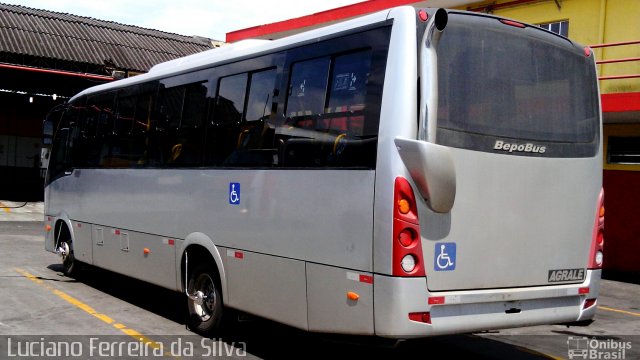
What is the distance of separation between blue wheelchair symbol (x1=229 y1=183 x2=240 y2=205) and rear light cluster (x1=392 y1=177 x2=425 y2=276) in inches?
91.2

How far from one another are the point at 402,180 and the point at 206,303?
3538 mm

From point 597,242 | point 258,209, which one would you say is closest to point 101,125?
point 258,209

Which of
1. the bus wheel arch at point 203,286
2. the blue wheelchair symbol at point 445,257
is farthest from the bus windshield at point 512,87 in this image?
the bus wheel arch at point 203,286

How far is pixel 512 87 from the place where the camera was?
6074 mm

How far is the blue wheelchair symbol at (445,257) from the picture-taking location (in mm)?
5504

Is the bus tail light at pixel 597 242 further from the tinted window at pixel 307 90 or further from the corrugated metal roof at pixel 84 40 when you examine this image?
the corrugated metal roof at pixel 84 40

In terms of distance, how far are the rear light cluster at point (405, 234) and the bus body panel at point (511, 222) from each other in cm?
8

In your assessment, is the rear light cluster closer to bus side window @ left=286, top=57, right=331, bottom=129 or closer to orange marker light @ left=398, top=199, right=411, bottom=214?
orange marker light @ left=398, top=199, right=411, bottom=214

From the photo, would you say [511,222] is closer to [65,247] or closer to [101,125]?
[101,125]

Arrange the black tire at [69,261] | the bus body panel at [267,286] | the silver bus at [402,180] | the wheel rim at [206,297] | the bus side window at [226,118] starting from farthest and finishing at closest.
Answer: the black tire at [69,261]
the wheel rim at [206,297]
the bus side window at [226,118]
the bus body panel at [267,286]
the silver bus at [402,180]

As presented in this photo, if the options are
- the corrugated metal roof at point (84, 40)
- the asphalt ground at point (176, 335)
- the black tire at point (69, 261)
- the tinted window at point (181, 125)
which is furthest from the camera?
the corrugated metal roof at point (84, 40)

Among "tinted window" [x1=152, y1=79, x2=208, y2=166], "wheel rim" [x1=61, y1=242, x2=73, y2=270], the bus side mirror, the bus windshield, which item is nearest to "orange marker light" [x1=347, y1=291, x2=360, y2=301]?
the bus side mirror

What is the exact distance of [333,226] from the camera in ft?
19.5

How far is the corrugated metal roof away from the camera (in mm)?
28188
